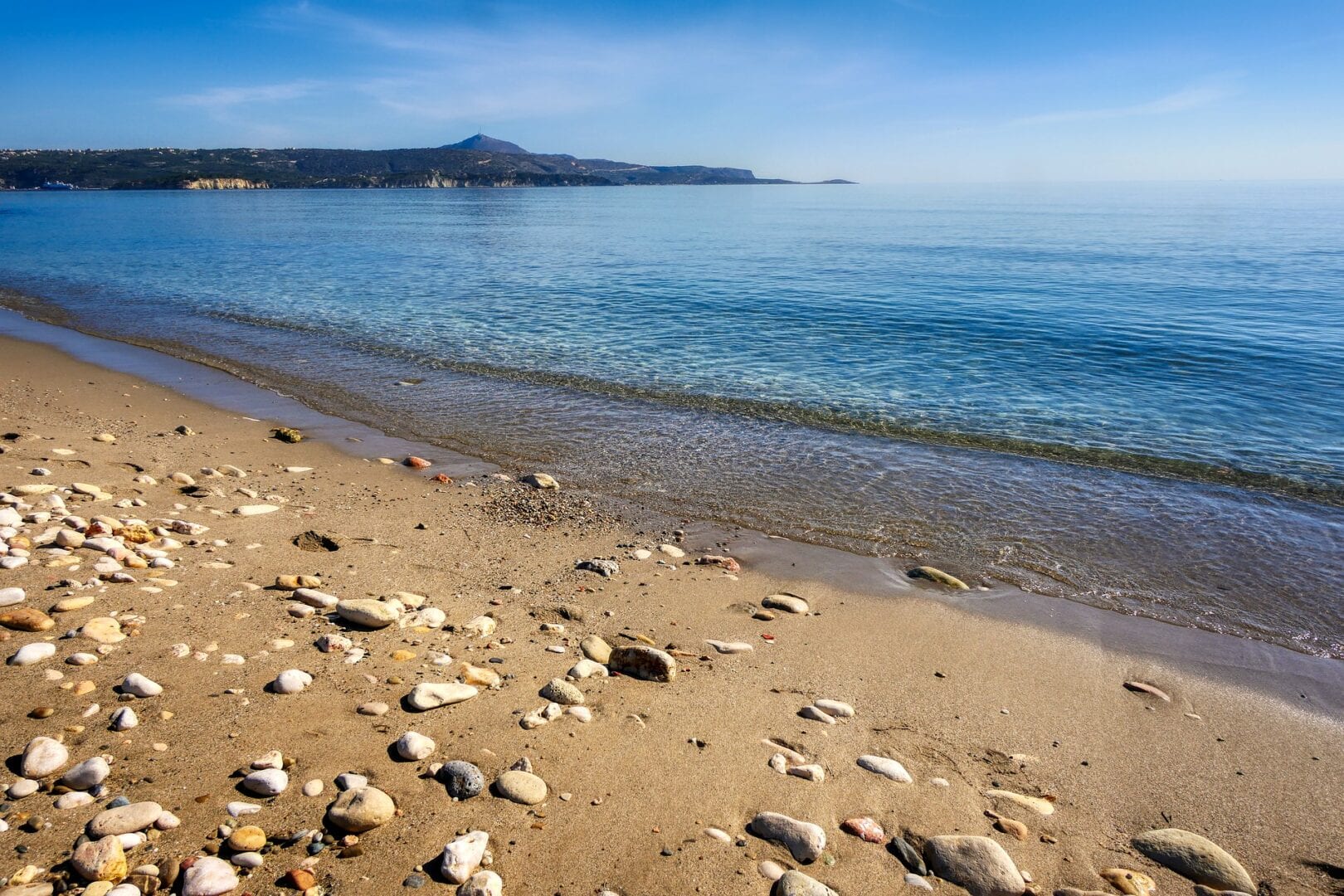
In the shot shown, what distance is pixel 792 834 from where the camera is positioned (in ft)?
12.2

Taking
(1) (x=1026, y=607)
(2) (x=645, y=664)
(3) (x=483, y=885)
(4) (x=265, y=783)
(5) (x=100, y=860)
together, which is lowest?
(1) (x=1026, y=607)

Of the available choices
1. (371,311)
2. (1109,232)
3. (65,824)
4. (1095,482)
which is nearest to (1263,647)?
(1095,482)

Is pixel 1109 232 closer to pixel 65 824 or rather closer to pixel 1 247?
pixel 65 824

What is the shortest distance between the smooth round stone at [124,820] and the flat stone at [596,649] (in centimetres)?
262

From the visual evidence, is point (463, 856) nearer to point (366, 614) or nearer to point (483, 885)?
point (483, 885)

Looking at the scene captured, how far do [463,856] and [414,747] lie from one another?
87cm

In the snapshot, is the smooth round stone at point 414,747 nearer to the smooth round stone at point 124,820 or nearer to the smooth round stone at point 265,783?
the smooth round stone at point 265,783

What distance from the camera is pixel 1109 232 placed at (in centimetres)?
5081

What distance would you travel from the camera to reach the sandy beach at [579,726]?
347 cm

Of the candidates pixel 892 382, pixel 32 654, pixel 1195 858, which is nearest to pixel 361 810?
pixel 32 654

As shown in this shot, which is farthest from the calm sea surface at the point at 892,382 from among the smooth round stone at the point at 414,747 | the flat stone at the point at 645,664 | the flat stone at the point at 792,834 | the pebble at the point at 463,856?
the pebble at the point at 463,856

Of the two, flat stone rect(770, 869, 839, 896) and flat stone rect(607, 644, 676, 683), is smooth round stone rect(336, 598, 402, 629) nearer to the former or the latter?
flat stone rect(607, 644, 676, 683)

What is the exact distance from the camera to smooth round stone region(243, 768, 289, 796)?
3594mm

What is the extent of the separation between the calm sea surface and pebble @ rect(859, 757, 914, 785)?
11.8 ft
